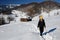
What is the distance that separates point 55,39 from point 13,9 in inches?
2924

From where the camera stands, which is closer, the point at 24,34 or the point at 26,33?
the point at 24,34

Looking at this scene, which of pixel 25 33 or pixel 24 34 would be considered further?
pixel 25 33

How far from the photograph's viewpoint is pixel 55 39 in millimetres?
11344

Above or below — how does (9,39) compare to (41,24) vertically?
below

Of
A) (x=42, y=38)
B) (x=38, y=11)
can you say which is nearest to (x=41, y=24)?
(x=42, y=38)

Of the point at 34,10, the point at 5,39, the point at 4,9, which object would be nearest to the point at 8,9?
the point at 4,9

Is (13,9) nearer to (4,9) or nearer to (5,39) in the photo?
(4,9)

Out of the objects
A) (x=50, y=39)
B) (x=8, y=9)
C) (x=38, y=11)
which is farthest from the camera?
(x=8, y=9)

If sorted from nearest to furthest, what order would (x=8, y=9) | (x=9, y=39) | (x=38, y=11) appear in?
(x=9, y=39) < (x=38, y=11) < (x=8, y=9)

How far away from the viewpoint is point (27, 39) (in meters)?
11.5

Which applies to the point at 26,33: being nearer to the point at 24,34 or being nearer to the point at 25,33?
the point at 25,33

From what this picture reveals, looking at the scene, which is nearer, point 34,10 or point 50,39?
point 50,39

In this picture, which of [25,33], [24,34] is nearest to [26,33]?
[25,33]

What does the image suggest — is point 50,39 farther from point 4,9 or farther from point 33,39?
point 4,9
